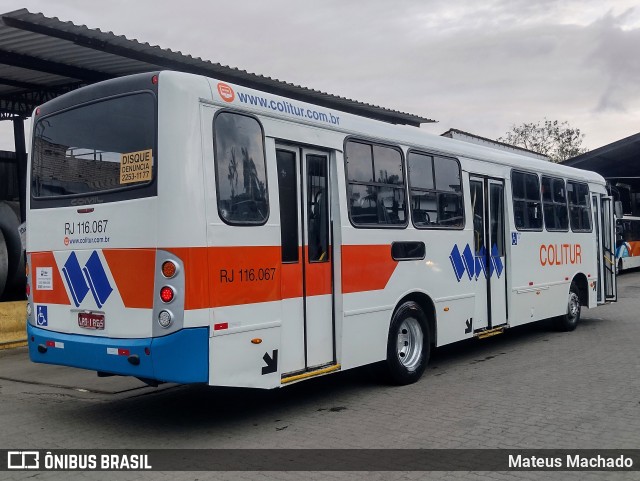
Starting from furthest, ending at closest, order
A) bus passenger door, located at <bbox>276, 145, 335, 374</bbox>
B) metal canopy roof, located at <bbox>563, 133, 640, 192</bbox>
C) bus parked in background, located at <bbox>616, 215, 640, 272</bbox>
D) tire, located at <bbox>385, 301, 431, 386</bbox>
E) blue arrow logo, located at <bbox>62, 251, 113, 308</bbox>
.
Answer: bus parked in background, located at <bbox>616, 215, 640, 272</bbox>
metal canopy roof, located at <bbox>563, 133, 640, 192</bbox>
tire, located at <bbox>385, 301, 431, 386</bbox>
bus passenger door, located at <bbox>276, 145, 335, 374</bbox>
blue arrow logo, located at <bbox>62, 251, 113, 308</bbox>

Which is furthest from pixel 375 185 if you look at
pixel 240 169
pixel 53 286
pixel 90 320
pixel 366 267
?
pixel 53 286

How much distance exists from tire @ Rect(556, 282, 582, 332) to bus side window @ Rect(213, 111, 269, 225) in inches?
316

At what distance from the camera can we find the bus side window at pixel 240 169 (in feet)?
19.9

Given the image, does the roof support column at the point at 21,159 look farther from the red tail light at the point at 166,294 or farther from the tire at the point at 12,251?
the red tail light at the point at 166,294

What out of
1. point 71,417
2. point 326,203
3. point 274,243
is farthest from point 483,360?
point 71,417

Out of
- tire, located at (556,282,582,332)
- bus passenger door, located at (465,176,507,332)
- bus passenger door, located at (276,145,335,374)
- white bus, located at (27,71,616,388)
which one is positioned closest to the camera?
white bus, located at (27,71,616,388)

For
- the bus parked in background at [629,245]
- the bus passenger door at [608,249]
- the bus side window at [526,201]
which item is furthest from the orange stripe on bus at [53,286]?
the bus parked in background at [629,245]

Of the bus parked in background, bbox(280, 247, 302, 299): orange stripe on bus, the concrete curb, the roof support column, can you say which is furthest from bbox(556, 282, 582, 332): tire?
the bus parked in background

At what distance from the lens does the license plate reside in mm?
6227

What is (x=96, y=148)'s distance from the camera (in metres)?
6.44

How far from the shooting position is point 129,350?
5891 mm

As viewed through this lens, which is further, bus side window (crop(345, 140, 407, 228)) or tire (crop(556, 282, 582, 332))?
tire (crop(556, 282, 582, 332))

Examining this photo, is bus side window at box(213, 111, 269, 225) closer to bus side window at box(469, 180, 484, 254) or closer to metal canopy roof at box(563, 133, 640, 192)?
bus side window at box(469, 180, 484, 254)

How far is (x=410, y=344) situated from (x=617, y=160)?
25704 mm
